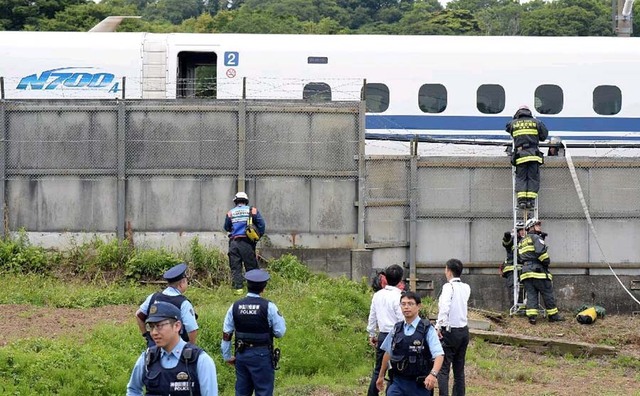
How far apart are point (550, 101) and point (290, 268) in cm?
767

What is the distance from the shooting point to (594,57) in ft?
73.9

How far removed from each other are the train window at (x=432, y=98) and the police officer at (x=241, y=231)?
20.1 feet

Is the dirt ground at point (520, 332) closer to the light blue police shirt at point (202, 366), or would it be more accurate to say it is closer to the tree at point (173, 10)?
the light blue police shirt at point (202, 366)

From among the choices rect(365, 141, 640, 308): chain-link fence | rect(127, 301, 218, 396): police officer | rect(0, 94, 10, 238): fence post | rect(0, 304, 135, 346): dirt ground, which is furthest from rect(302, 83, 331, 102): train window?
rect(127, 301, 218, 396): police officer

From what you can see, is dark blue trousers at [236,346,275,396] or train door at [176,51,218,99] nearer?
dark blue trousers at [236,346,275,396]

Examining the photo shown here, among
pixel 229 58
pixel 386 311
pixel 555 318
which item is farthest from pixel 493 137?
pixel 386 311

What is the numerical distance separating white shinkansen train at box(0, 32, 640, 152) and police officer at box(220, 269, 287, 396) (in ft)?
37.5

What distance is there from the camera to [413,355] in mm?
10039

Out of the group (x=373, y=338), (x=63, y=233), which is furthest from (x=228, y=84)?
(x=373, y=338)

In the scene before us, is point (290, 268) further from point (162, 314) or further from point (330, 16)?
point (330, 16)

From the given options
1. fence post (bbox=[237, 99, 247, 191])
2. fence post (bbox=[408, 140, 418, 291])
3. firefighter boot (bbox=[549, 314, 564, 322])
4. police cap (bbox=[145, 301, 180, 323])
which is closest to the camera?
police cap (bbox=[145, 301, 180, 323])

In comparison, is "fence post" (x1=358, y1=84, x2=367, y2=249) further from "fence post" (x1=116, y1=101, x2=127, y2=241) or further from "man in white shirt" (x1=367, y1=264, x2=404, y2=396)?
"man in white shirt" (x1=367, y1=264, x2=404, y2=396)

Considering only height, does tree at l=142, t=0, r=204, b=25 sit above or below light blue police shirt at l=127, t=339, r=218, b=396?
above

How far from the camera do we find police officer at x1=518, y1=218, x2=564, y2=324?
59.8 feet
